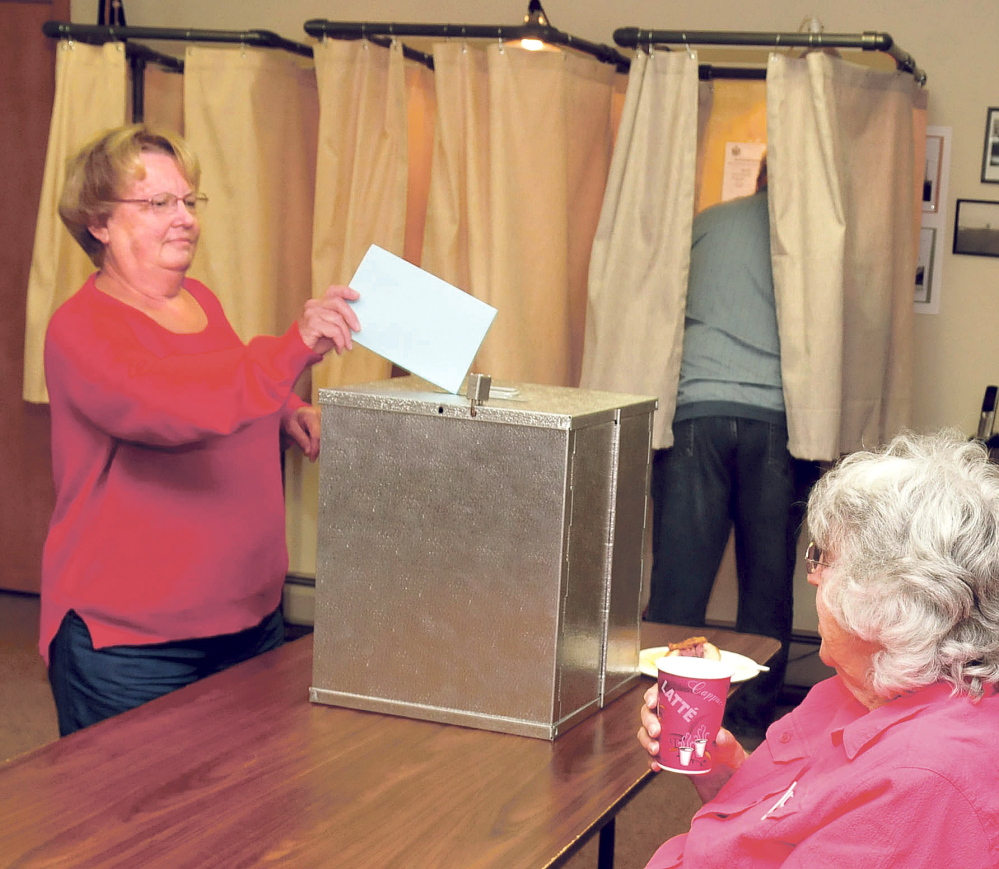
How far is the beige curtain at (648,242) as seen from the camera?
9.43ft

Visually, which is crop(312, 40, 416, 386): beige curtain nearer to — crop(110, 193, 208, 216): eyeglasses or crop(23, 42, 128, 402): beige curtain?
crop(23, 42, 128, 402): beige curtain

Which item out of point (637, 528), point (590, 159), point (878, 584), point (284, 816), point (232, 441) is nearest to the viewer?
point (878, 584)

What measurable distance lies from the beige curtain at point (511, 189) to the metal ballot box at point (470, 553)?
160 cm

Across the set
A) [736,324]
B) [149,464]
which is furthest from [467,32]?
[149,464]

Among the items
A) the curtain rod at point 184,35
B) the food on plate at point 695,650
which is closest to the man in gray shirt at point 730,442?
the curtain rod at point 184,35

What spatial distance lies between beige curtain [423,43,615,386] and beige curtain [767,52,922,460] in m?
0.53

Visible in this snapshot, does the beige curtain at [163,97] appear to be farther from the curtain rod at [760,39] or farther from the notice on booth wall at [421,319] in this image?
the notice on booth wall at [421,319]

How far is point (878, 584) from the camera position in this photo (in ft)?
3.34

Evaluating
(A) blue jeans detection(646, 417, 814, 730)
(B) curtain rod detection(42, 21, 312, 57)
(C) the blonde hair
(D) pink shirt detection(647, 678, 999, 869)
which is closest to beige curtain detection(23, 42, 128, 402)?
(B) curtain rod detection(42, 21, 312, 57)

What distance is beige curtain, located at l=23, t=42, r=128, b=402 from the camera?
3270 millimetres

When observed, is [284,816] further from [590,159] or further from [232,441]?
[590,159]

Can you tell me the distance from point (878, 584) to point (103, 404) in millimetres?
1013

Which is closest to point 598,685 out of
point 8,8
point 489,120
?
point 489,120

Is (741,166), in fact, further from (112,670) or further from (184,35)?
(112,670)
